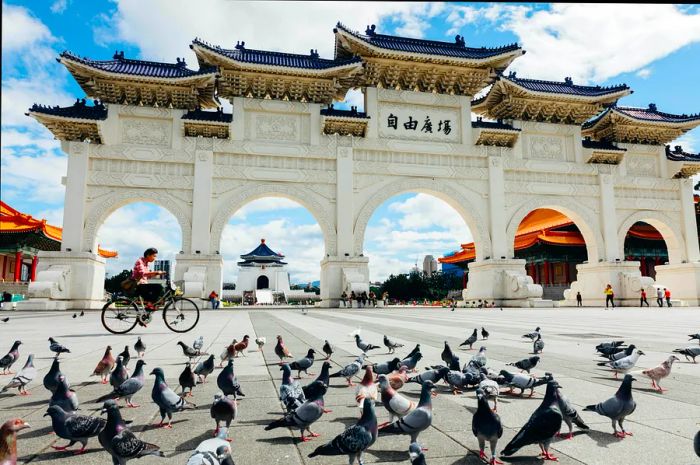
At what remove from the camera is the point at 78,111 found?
69.2 feet

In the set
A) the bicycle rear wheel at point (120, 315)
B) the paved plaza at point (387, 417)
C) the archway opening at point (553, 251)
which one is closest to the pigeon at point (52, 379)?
the paved plaza at point (387, 417)

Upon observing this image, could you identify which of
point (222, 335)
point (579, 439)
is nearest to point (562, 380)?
point (579, 439)

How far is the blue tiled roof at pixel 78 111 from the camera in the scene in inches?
809

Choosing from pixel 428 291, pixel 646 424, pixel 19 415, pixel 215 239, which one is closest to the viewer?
pixel 646 424

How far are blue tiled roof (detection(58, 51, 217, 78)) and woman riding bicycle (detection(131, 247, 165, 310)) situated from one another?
15126 millimetres

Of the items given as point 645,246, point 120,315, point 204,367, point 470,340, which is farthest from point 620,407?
point 645,246

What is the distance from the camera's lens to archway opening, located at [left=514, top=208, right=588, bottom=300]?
33125 millimetres

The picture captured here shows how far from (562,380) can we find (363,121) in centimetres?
1991

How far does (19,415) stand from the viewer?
3264mm

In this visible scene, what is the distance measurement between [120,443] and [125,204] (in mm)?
21751

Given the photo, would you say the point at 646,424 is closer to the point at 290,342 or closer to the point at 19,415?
the point at 19,415

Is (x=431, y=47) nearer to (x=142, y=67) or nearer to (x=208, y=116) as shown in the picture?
(x=208, y=116)

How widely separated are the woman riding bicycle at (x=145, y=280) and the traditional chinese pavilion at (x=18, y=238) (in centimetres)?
2565

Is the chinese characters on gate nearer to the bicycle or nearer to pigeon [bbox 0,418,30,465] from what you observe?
the bicycle
